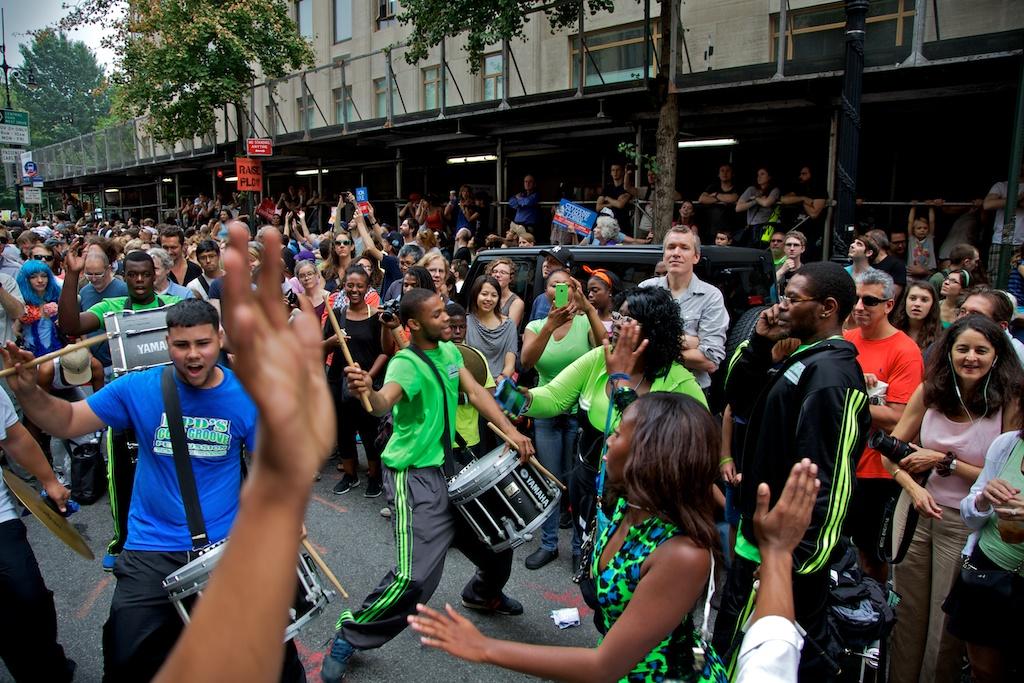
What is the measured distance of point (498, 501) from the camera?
3803mm

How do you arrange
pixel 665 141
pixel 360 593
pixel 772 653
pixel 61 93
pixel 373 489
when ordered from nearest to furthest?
pixel 772 653
pixel 360 593
pixel 373 489
pixel 665 141
pixel 61 93

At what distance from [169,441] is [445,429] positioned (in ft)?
4.44

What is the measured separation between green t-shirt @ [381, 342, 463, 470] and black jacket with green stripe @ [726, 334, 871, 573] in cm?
159

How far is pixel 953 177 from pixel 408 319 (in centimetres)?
1159

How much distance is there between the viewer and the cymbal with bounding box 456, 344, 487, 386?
189 inches

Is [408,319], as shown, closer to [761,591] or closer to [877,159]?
[761,591]

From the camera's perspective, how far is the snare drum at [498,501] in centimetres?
377

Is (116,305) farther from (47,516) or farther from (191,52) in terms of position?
(191,52)

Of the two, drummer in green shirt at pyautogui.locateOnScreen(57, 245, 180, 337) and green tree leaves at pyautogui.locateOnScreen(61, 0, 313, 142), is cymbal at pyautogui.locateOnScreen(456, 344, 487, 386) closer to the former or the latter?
drummer in green shirt at pyautogui.locateOnScreen(57, 245, 180, 337)

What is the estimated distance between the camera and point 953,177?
1198 cm

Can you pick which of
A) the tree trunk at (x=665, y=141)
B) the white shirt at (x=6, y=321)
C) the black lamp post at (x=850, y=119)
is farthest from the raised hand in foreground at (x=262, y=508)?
the tree trunk at (x=665, y=141)

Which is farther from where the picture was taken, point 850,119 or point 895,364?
point 850,119

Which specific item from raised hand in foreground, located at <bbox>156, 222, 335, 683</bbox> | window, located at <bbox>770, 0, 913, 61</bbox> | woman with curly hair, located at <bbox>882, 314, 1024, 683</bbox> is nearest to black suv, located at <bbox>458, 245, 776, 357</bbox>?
woman with curly hair, located at <bbox>882, 314, 1024, 683</bbox>

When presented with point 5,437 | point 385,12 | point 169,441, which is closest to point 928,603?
point 169,441
